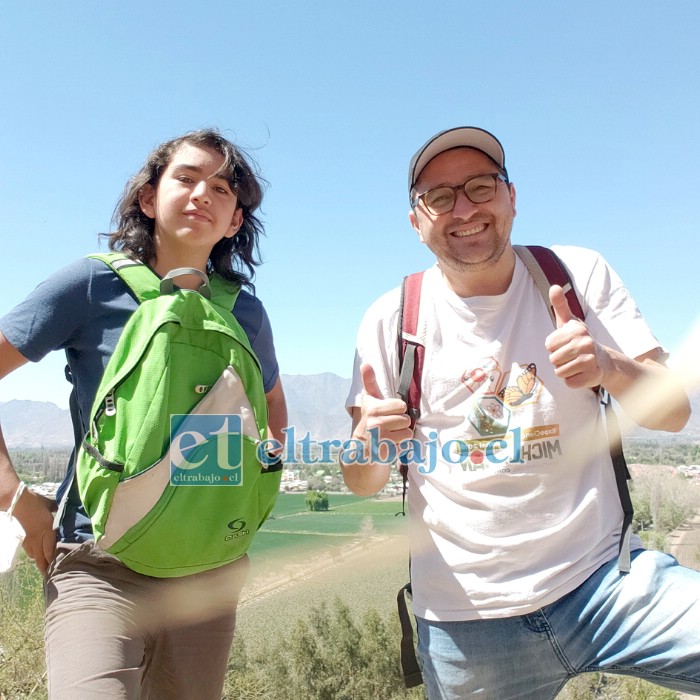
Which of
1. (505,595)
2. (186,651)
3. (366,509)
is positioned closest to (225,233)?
Result: (186,651)

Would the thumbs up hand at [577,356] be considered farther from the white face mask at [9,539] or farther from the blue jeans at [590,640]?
the white face mask at [9,539]

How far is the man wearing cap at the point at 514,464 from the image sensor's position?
190 centimetres

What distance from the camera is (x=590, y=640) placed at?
1962 mm

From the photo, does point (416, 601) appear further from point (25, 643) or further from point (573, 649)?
point (25, 643)

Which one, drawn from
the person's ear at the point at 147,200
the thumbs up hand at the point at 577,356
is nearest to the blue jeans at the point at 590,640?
the thumbs up hand at the point at 577,356

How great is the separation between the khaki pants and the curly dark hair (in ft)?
3.95

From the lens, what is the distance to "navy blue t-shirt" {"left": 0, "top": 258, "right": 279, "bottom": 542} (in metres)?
1.88

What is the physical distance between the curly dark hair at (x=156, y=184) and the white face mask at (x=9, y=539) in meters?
1.06

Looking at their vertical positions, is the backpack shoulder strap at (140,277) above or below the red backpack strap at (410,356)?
above

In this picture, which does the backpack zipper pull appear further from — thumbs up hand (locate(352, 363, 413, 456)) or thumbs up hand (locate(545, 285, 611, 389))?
thumbs up hand (locate(545, 285, 611, 389))

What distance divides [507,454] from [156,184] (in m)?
1.87

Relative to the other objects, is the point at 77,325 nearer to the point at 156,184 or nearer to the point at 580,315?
the point at 156,184

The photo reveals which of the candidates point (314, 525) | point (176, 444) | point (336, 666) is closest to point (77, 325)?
Result: point (176, 444)

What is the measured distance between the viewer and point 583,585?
6.48 ft
